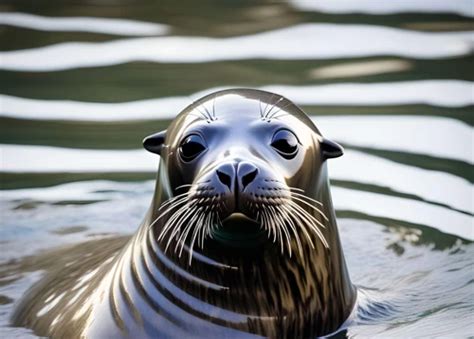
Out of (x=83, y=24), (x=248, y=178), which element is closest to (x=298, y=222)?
(x=248, y=178)

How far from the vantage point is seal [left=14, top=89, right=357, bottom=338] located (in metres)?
6.34

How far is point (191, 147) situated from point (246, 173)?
527 mm

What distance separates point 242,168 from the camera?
615cm

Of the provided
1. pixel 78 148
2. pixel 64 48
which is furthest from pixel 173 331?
pixel 64 48

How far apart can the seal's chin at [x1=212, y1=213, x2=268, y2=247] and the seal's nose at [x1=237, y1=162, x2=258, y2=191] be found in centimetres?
14

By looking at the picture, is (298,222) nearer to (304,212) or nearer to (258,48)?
(304,212)

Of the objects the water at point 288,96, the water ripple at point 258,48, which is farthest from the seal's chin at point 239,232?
the water ripple at point 258,48

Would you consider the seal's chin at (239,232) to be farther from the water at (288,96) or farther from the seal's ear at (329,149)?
the water at (288,96)

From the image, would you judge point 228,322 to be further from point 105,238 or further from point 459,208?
point 459,208

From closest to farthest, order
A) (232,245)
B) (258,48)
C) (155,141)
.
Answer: (232,245)
(155,141)
(258,48)

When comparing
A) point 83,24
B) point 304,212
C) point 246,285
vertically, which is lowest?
point 246,285

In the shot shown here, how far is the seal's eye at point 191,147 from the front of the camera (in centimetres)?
657

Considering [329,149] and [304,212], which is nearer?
[304,212]

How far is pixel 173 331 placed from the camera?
6.64m
